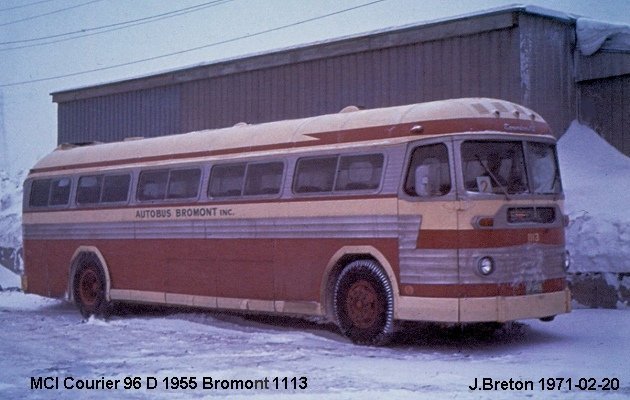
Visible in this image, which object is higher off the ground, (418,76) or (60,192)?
(418,76)

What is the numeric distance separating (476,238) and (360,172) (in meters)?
2.02

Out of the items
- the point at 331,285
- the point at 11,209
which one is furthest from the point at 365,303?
the point at 11,209

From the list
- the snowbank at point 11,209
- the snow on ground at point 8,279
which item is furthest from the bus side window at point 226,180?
the snowbank at point 11,209

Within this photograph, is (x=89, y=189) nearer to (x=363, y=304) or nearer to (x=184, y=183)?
(x=184, y=183)

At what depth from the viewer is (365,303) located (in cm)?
1155

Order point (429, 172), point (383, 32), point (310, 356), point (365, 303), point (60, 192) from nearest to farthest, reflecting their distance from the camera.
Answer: point (310, 356) < point (429, 172) < point (365, 303) < point (60, 192) < point (383, 32)

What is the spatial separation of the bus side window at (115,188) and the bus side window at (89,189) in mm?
205

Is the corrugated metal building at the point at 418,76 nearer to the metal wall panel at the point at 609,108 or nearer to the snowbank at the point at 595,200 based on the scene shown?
the metal wall panel at the point at 609,108

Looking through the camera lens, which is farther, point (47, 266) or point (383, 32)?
point (383, 32)

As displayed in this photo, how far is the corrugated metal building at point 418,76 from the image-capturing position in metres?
17.4

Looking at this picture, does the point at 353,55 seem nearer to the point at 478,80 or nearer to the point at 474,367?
the point at 478,80

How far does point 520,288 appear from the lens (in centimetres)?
1065

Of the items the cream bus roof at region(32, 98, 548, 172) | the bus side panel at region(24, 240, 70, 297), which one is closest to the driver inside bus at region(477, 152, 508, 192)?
the cream bus roof at region(32, 98, 548, 172)

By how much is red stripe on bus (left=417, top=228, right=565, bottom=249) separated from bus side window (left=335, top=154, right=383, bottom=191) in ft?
3.64
